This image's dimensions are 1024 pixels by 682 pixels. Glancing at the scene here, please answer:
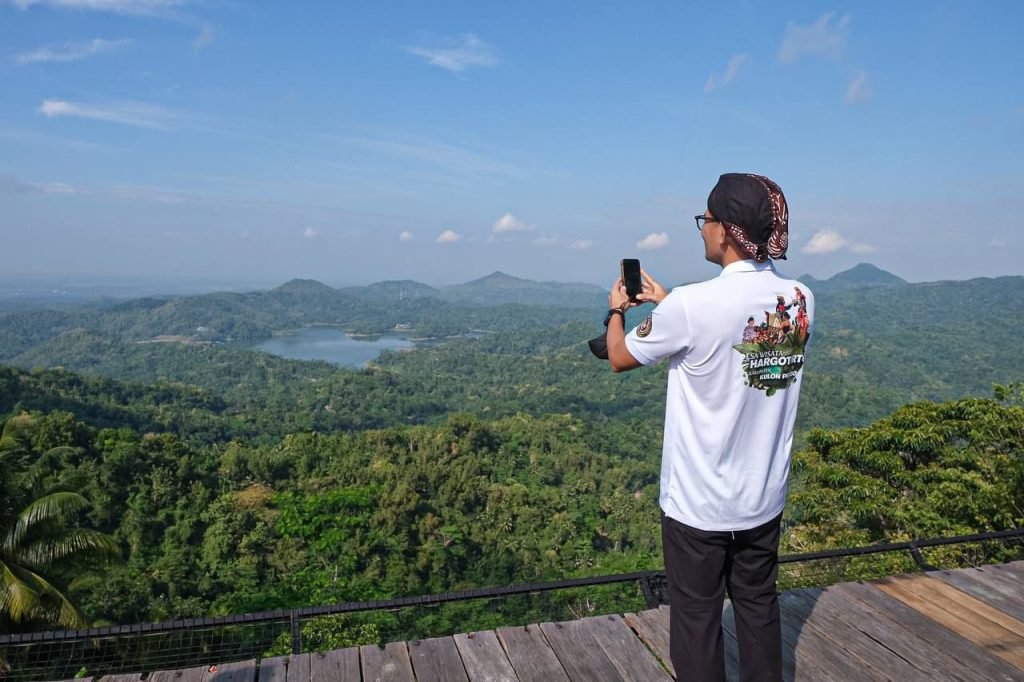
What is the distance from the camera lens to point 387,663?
192cm

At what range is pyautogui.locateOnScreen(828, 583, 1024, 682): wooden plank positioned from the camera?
1920 mm

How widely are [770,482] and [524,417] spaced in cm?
4869

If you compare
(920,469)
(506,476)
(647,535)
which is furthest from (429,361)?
(920,469)

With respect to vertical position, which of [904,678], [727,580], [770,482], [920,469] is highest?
[770,482]

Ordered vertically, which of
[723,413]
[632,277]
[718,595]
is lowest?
[718,595]

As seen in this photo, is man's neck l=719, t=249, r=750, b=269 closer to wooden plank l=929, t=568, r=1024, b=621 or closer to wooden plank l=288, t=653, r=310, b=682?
wooden plank l=288, t=653, r=310, b=682

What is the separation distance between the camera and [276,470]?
29.6 m

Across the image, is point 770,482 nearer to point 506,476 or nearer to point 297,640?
point 297,640

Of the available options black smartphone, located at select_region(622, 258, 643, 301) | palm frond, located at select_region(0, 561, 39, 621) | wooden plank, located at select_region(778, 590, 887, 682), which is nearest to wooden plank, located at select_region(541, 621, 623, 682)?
wooden plank, located at select_region(778, 590, 887, 682)

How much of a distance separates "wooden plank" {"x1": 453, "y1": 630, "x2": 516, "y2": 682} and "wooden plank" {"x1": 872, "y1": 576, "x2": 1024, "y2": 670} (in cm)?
149

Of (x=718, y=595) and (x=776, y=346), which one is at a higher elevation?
(x=776, y=346)

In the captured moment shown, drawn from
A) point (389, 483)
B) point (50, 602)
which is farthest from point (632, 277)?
point (389, 483)

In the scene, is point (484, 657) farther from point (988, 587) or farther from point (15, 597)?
point (15, 597)

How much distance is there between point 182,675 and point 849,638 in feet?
6.71
